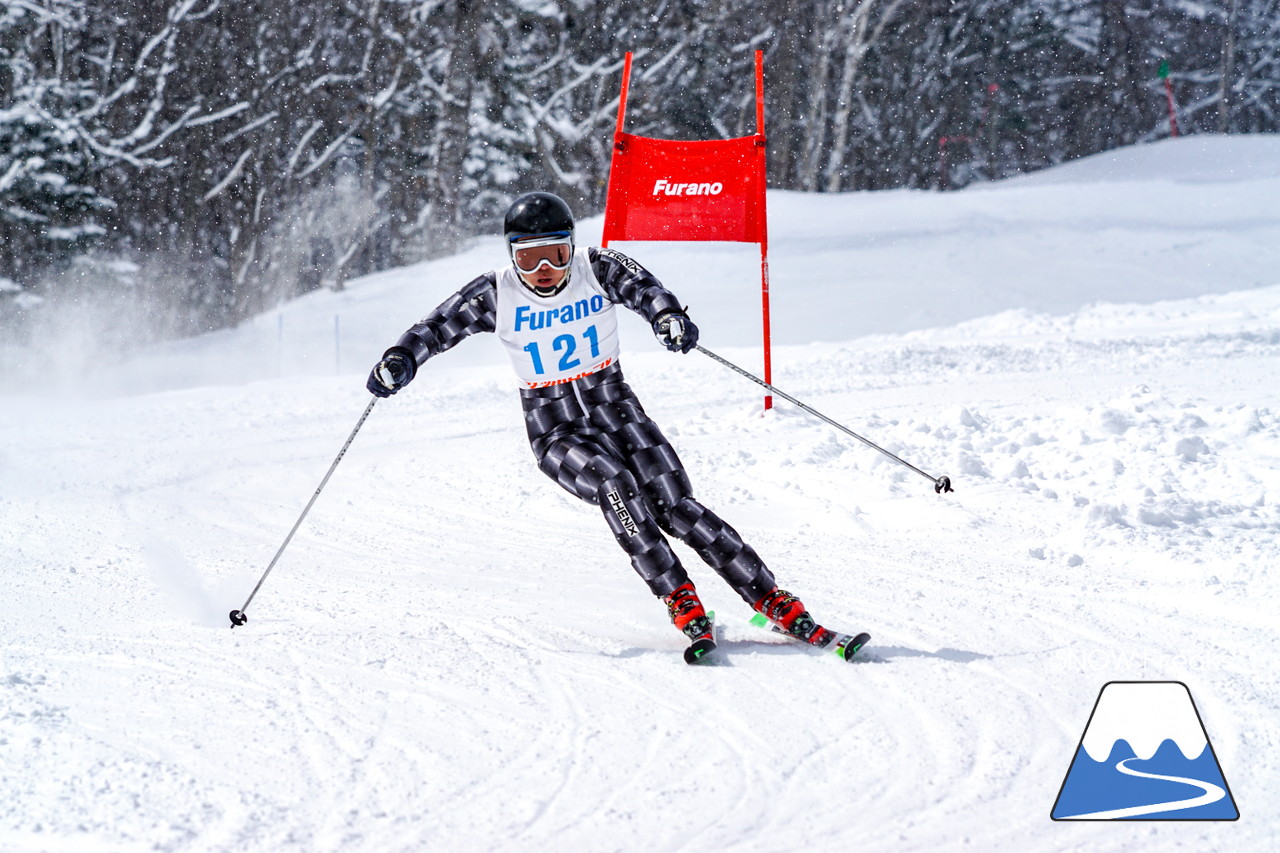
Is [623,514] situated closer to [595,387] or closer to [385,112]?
[595,387]

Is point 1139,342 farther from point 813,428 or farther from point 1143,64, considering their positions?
point 1143,64

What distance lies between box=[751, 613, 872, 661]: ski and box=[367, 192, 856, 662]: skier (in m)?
0.03

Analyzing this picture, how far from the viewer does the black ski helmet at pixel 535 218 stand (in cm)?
446

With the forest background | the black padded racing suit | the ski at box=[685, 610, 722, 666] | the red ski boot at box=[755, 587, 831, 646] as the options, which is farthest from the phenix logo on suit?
the forest background

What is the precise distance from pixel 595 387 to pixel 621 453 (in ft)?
0.98

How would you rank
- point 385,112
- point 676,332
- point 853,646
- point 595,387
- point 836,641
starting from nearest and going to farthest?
1. point 853,646
2. point 836,641
3. point 676,332
4. point 595,387
5. point 385,112

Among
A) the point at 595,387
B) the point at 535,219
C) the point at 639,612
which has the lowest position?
the point at 639,612

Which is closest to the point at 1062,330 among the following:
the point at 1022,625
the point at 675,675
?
the point at 1022,625

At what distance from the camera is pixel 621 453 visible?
184 inches

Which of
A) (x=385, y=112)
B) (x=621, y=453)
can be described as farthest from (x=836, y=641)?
(x=385, y=112)

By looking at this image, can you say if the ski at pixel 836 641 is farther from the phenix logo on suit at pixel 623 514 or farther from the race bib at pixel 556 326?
the race bib at pixel 556 326

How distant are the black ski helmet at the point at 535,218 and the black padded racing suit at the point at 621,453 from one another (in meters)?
0.26

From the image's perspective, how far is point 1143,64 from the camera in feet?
109

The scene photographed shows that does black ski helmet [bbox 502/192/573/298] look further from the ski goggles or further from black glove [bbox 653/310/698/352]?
black glove [bbox 653/310/698/352]
